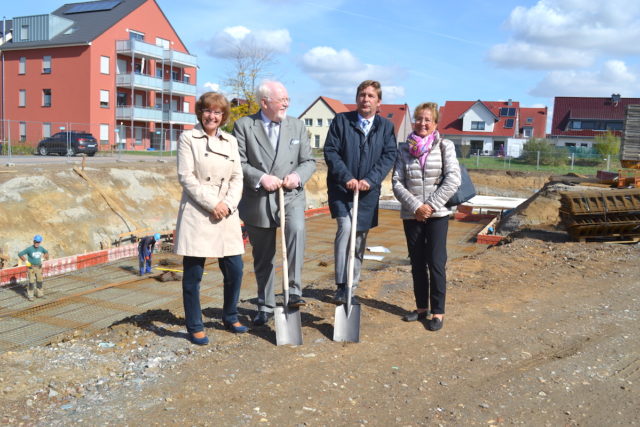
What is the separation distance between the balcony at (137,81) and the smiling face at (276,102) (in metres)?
30.6

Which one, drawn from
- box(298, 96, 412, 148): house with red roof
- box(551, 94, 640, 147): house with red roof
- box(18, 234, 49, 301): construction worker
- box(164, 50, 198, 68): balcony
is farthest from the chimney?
box(18, 234, 49, 301): construction worker

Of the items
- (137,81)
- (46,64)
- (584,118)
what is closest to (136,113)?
(137,81)

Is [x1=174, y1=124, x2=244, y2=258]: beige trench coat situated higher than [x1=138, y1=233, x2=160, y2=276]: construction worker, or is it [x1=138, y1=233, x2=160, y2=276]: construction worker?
[x1=174, y1=124, x2=244, y2=258]: beige trench coat

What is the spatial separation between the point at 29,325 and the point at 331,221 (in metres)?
9.10

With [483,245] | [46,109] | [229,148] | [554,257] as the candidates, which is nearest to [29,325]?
[229,148]

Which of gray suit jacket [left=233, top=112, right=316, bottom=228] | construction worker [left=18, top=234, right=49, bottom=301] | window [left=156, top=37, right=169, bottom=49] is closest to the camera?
gray suit jacket [left=233, top=112, right=316, bottom=228]

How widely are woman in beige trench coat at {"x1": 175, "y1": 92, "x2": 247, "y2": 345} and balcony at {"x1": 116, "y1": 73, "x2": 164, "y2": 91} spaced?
30.8m

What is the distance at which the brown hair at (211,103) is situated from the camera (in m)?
3.44

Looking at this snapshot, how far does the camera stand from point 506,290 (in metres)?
5.18

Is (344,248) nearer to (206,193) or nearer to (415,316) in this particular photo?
(415,316)

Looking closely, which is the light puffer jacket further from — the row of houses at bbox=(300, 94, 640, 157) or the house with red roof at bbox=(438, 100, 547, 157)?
the house with red roof at bbox=(438, 100, 547, 157)

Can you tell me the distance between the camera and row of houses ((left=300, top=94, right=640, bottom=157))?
45.7 meters

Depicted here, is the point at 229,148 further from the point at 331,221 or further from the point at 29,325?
the point at 331,221

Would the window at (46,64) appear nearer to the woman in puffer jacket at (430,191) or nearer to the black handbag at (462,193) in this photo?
the woman in puffer jacket at (430,191)
